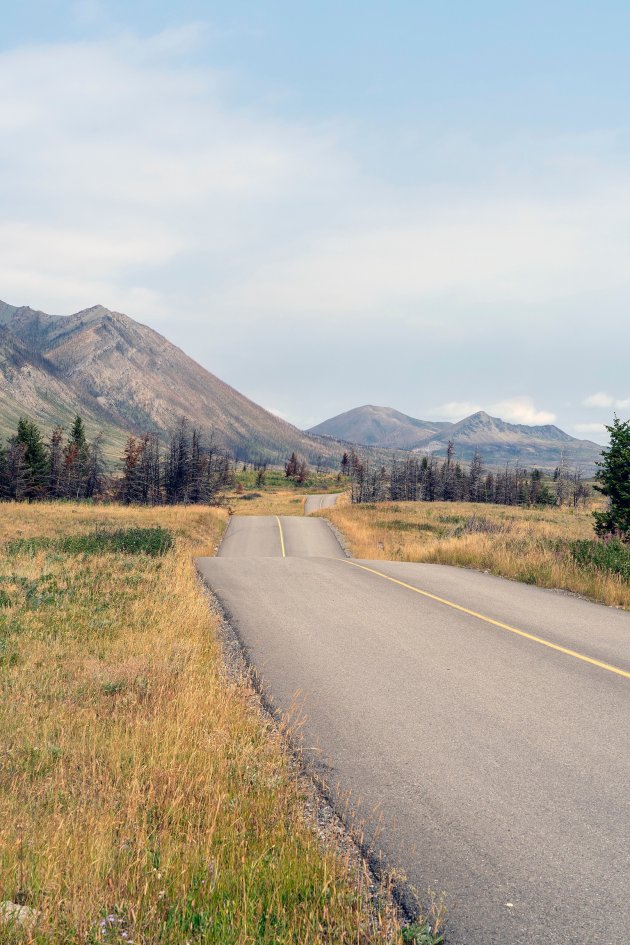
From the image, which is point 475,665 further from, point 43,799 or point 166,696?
point 43,799

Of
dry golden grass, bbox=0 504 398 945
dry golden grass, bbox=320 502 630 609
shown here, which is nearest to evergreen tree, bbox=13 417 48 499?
dry golden grass, bbox=320 502 630 609

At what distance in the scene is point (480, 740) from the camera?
17.6 ft

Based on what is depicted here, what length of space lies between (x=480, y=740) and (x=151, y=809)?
3.04 meters

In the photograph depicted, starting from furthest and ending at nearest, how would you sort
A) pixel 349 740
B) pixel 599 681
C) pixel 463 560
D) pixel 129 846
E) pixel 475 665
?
1. pixel 463 560
2. pixel 475 665
3. pixel 599 681
4. pixel 349 740
5. pixel 129 846

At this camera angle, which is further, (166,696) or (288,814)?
(166,696)

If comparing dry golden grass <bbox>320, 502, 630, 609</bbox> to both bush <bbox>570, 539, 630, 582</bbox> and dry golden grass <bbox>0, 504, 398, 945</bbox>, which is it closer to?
bush <bbox>570, 539, 630, 582</bbox>

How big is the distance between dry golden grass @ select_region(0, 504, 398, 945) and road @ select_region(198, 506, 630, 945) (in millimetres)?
635

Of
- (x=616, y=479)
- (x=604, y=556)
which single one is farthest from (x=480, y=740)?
(x=616, y=479)

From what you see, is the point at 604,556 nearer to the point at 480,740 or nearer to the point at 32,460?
→ the point at 480,740

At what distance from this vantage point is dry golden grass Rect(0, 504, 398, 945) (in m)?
2.94

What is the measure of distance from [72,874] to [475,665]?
573cm

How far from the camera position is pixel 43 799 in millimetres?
4172

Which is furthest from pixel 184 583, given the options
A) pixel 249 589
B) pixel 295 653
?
pixel 295 653

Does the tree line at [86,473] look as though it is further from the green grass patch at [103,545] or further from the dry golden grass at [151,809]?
the dry golden grass at [151,809]
